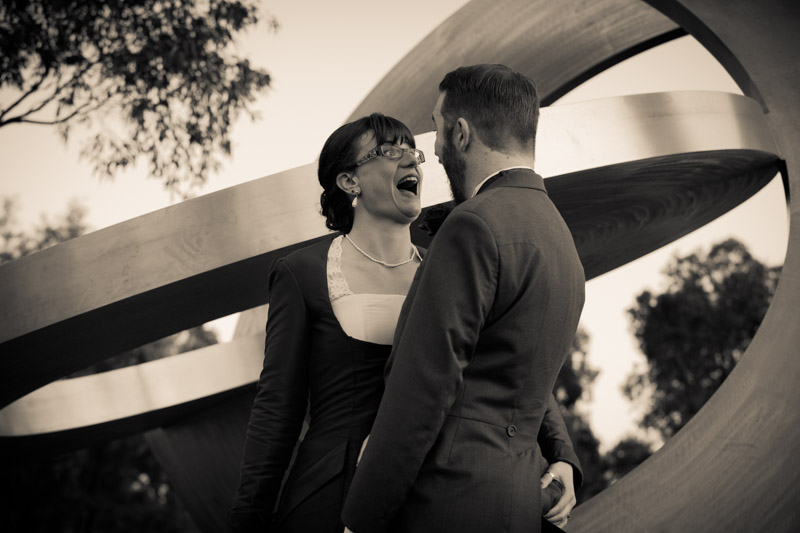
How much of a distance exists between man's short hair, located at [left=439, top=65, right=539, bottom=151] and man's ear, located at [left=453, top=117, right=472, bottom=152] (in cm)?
2

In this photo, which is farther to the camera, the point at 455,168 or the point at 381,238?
the point at 381,238

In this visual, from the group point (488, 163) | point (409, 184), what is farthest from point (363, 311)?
point (488, 163)

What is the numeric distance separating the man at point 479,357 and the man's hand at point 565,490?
0.19m

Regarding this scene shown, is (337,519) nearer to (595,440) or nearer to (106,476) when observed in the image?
(106,476)

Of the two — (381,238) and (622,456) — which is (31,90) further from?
(622,456)

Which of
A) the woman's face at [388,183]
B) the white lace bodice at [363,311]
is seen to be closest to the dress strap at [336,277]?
the white lace bodice at [363,311]

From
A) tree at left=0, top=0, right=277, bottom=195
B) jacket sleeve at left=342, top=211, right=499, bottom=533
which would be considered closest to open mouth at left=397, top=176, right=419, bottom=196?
jacket sleeve at left=342, top=211, right=499, bottom=533

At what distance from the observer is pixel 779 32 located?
629 centimetres

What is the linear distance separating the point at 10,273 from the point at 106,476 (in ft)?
78.8

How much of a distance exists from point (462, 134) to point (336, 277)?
0.71 metres

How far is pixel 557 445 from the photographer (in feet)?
8.14

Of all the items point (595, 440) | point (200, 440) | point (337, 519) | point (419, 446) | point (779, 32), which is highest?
point (779, 32)

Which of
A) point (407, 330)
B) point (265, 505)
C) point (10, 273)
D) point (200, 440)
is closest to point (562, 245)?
point (407, 330)

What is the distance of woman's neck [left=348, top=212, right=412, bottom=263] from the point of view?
2857 mm
